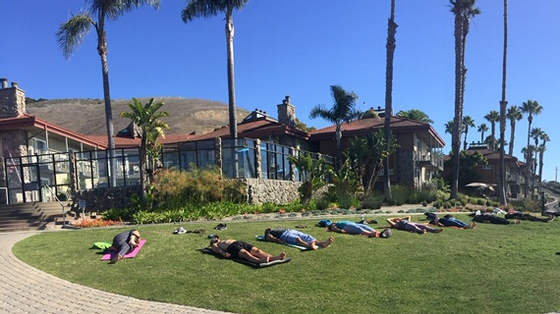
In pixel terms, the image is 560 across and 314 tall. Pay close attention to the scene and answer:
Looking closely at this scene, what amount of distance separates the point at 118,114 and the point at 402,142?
280ft

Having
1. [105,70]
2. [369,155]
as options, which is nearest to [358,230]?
[369,155]

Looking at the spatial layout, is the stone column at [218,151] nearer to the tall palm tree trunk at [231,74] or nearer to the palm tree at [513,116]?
the tall palm tree trunk at [231,74]

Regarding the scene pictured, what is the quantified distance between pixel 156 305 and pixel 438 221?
984 centimetres

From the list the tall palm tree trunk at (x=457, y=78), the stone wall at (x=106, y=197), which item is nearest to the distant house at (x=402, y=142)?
the tall palm tree trunk at (x=457, y=78)

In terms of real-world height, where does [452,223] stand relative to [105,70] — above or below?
below

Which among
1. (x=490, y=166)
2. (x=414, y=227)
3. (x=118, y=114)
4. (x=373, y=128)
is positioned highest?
(x=118, y=114)

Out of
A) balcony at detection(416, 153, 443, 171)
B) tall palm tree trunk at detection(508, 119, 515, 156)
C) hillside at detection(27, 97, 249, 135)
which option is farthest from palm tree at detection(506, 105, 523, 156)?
hillside at detection(27, 97, 249, 135)

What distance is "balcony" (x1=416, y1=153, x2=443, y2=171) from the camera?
1388 inches

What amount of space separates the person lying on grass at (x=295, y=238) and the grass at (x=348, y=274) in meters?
0.20

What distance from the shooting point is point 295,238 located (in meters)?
10.0

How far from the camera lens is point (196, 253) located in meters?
9.63

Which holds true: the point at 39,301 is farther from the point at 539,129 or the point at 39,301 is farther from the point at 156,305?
the point at 539,129

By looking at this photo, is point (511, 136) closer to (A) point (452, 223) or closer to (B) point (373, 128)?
(B) point (373, 128)

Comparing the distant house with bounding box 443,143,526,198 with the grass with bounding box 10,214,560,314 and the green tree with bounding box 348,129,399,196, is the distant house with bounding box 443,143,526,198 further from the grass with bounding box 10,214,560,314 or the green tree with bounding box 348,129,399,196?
the grass with bounding box 10,214,560,314
